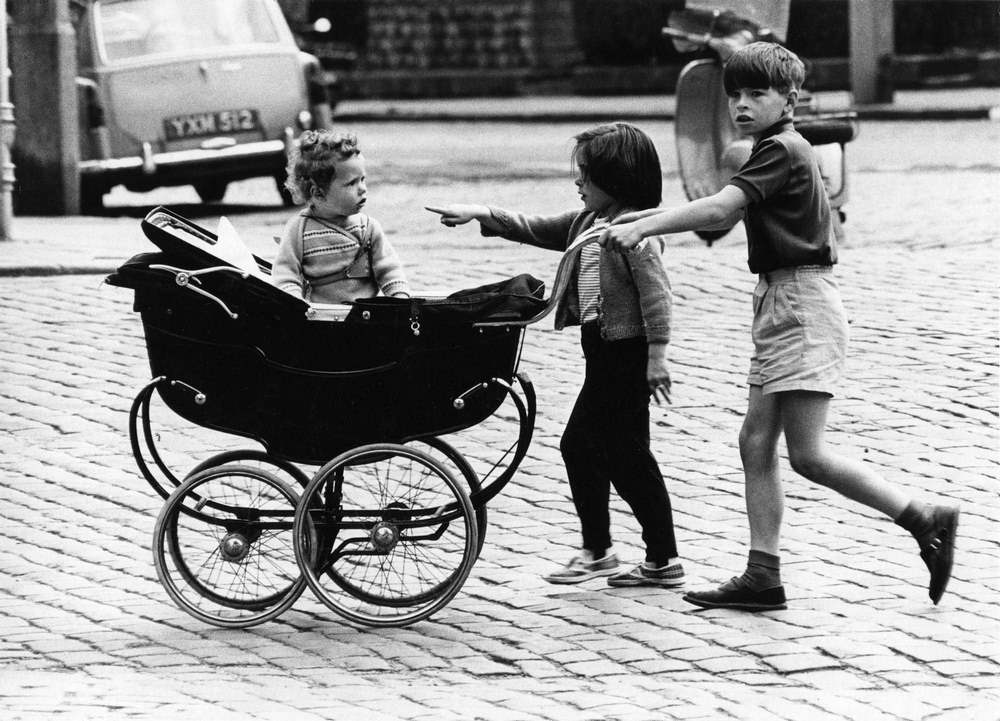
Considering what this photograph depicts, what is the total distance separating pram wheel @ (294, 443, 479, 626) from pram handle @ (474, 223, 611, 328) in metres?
0.44

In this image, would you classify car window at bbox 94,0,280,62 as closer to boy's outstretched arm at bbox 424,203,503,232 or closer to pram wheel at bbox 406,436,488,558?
boy's outstretched arm at bbox 424,203,503,232

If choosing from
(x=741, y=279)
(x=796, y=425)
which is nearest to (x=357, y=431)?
(x=796, y=425)

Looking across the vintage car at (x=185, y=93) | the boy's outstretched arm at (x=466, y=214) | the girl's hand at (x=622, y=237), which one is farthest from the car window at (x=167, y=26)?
the girl's hand at (x=622, y=237)

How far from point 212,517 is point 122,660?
20.8 inches

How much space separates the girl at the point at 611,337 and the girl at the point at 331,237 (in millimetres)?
253

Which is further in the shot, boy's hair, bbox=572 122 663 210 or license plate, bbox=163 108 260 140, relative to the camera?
license plate, bbox=163 108 260 140

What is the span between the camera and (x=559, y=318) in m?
5.50

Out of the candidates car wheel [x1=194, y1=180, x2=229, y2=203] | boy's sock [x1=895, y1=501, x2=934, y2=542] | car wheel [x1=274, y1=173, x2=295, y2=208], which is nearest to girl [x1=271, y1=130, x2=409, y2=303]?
boy's sock [x1=895, y1=501, x2=934, y2=542]

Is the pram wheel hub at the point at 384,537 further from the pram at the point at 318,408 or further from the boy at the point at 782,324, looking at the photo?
the boy at the point at 782,324

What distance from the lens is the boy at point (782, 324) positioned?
5.10 metres

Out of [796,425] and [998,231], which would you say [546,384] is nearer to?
[796,425]

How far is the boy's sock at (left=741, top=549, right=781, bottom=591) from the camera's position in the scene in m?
5.23

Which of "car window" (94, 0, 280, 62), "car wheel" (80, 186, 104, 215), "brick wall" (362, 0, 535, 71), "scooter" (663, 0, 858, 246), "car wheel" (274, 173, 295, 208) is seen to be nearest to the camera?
"scooter" (663, 0, 858, 246)

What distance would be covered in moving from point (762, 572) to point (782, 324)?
701mm
